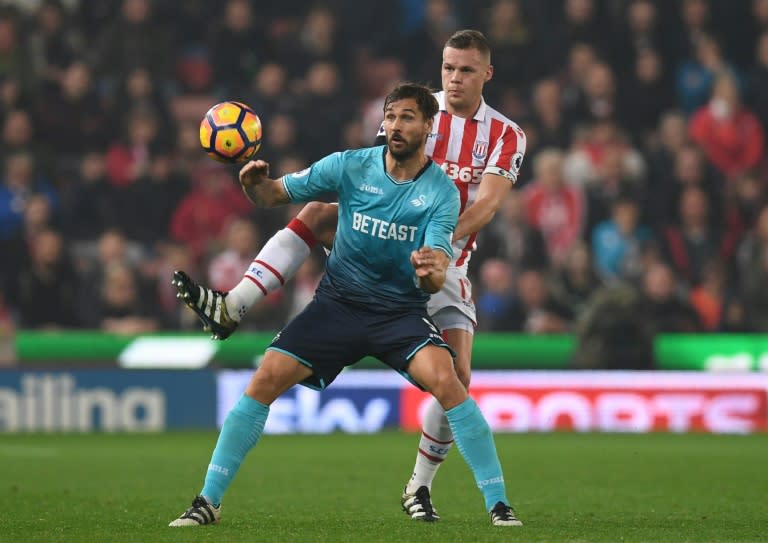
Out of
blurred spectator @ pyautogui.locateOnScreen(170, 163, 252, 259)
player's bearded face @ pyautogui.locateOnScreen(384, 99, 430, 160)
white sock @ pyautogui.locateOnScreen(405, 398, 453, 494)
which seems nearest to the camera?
player's bearded face @ pyautogui.locateOnScreen(384, 99, 430, 160)

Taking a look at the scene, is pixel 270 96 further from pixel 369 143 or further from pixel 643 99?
pixel 643 99

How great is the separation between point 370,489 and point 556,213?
299 inches

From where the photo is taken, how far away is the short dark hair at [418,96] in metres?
7.08

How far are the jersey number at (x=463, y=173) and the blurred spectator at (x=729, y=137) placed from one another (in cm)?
1040

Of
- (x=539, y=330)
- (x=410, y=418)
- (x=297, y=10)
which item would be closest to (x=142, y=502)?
(x=410, y=418)

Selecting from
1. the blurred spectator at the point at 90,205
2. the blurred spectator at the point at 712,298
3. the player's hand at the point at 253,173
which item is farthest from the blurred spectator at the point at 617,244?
the player's hand at the point at 253,173

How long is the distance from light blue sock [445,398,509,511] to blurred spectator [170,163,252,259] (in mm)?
9897

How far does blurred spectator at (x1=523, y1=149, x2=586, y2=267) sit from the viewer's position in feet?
54.6

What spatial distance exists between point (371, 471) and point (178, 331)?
5.58 metres

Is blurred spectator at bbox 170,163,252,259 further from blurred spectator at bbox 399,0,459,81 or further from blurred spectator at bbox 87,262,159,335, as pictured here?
blurred spectator at bbox 399,0,459,81

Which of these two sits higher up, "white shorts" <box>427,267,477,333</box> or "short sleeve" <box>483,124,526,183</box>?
"short sleeve" <box>483,124,526,183</box>

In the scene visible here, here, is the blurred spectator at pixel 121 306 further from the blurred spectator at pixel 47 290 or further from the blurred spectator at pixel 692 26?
the blurred spectator at pixel 692 26

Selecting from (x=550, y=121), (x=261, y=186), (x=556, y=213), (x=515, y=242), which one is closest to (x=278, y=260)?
(x=261, y=186)

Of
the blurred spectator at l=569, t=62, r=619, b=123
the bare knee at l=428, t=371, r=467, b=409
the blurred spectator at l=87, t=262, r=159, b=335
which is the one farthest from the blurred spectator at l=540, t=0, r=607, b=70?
the bare knee at l=428, t=371, r=467, b=409
